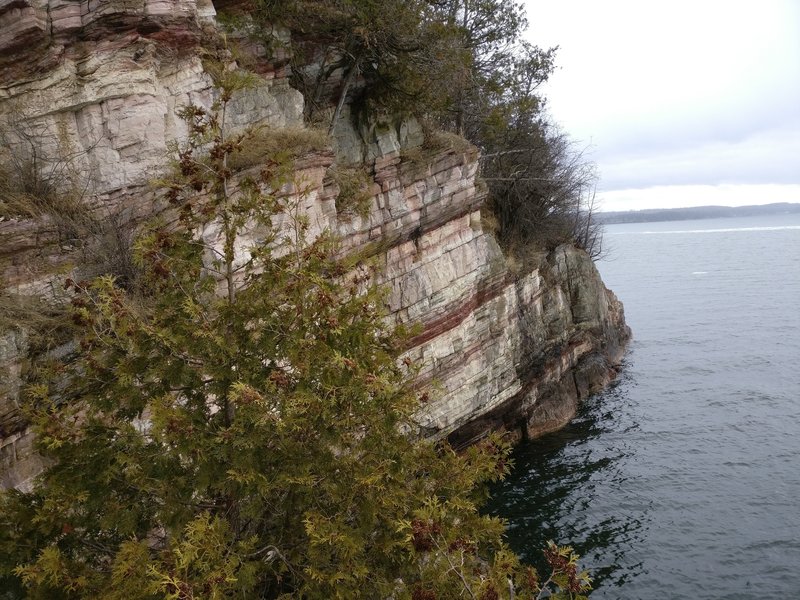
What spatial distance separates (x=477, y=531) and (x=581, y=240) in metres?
27.2

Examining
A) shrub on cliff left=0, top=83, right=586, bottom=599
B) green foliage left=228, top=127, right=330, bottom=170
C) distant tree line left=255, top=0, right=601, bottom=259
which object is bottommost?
shrub on cliff left=0, top=83, right=586, bottom=599

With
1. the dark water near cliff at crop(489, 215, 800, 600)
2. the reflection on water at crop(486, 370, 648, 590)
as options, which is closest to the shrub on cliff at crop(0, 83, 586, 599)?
the reflection on water at crop(486, 370, 648, 590)

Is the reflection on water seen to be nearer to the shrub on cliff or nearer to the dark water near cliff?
the dark water near cliff

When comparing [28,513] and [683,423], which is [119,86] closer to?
[28,513]

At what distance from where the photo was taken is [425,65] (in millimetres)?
16297

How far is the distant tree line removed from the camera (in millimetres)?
15016

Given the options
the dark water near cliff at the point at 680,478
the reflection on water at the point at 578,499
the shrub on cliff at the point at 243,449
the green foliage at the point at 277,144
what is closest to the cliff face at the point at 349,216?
the green foliage at the point at 277,144

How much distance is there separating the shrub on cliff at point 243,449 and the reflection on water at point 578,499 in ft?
33.3

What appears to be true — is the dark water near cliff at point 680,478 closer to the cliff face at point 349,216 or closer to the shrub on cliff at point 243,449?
the cliff face at point 349,216

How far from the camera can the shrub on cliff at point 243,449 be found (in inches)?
231

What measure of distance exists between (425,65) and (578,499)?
46.6ft

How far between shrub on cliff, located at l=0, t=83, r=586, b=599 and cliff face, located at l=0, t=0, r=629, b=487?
4.13 ft

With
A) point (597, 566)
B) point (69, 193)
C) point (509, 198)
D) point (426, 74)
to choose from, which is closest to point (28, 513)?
point (69, 193)

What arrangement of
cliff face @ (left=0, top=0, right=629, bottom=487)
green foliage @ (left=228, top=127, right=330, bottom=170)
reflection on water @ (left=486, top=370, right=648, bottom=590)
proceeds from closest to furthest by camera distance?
cliff face @ (left=0, top=0, right=629, bottom=487) → green foliage @ (left=228, top=127, right=330, bottom=170) → reflection on water @ (left=486, top=370, right=648, bottom=590)
